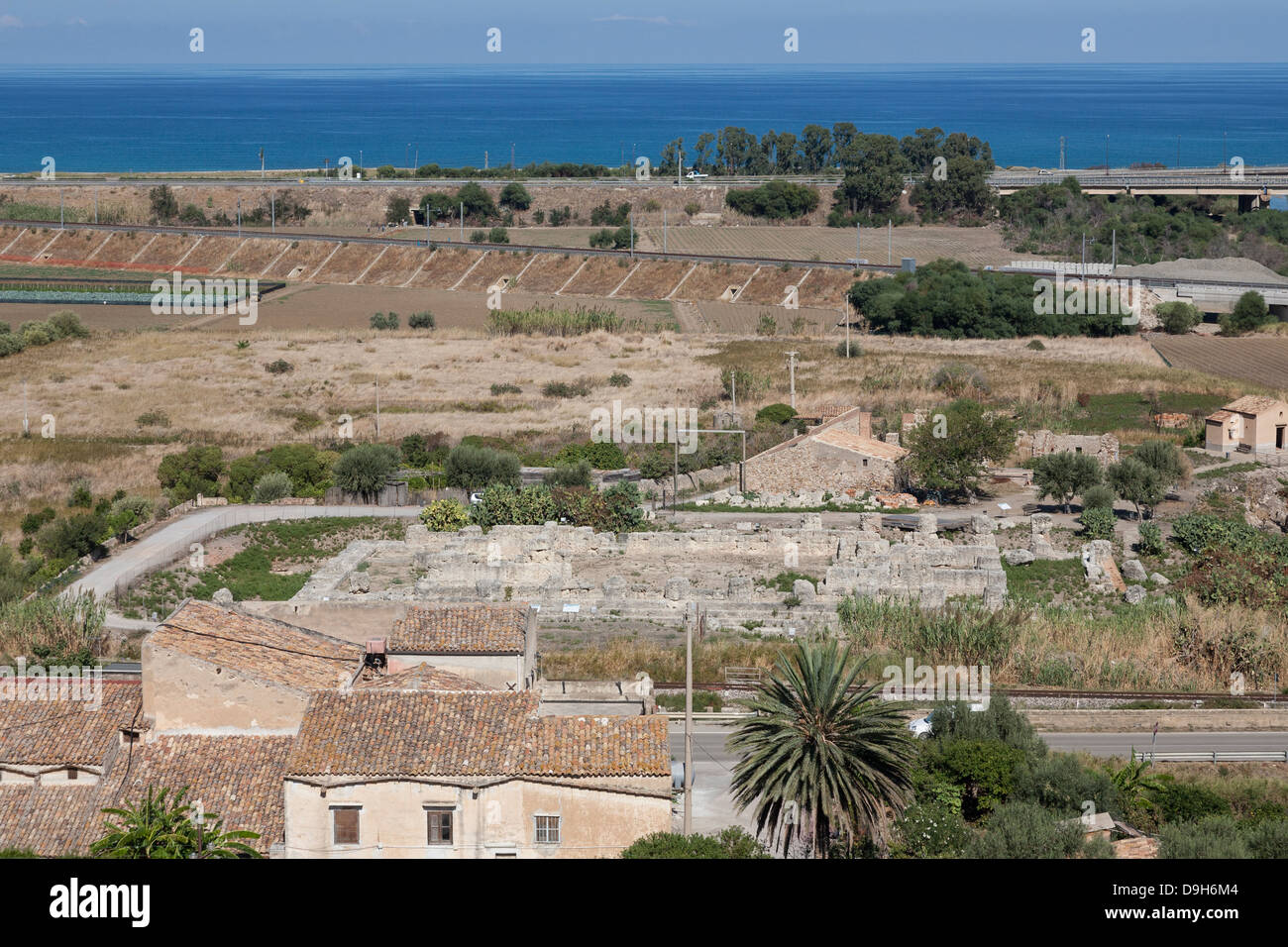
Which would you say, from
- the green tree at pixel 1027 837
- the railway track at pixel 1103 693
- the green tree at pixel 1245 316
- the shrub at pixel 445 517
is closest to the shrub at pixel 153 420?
the shrub at pixel 445 517

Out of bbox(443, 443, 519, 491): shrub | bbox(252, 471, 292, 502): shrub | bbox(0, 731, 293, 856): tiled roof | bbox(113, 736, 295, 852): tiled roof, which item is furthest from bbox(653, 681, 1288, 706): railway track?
bbox(252, 471, 292, 502): shrub

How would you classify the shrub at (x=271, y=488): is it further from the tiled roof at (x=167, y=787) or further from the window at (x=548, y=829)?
the window at (x=548, y=829)

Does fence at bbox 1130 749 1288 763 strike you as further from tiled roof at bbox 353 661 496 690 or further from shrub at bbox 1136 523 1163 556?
shrub at bbox 1136 523 1163 556

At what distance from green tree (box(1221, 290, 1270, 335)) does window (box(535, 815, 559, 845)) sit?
218ft

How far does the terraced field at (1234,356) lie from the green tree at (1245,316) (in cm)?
128

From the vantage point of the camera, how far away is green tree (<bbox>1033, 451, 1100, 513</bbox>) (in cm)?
4444

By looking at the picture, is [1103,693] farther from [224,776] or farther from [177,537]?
[177,537]

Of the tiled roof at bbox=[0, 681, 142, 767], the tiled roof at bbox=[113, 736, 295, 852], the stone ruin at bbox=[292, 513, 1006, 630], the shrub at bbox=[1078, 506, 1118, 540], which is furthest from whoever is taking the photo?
the shrub at bbox=[1078, 506, 1118, 540]

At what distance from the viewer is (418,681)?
2494 centimetres

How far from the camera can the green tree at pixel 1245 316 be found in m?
78.7

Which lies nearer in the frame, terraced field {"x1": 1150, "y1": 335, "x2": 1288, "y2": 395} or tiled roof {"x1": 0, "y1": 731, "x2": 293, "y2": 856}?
tiled roof {"x1": 0, "y1": 731, "x2": 293, "y2": 856}

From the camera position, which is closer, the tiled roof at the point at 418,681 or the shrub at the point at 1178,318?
the tiled roof at the point at 418,681

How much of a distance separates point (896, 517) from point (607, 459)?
34.1ft
